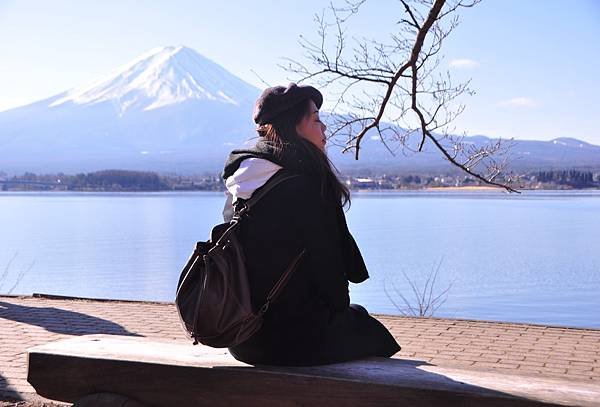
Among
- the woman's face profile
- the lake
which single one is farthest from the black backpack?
the lake

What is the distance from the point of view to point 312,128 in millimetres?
3541

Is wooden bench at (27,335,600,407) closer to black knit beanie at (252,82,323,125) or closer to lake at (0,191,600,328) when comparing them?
black knit beanie at (252,82,323,125)

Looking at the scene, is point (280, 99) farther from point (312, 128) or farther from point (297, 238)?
point (297, 238)

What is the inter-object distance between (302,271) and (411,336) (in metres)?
3.57

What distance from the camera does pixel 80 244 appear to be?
29.4 meters

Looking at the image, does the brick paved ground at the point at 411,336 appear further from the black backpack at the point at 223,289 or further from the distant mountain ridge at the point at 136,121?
the distant mountain ridge at the point at 136,121

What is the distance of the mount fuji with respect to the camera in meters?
159

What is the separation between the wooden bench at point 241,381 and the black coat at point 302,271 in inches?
3.3

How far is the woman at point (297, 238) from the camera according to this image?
3348mm

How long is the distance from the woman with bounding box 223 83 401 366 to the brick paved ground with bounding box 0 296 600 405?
1808mm

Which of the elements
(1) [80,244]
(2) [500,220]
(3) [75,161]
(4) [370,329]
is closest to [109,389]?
(4) [370,329]

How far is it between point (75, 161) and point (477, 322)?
456 feet

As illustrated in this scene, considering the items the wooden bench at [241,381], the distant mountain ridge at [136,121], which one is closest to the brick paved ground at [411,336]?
the wooden bench at [241,381]

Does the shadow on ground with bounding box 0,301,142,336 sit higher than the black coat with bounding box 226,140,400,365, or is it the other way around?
the black coat with bounding box 226,140,400,365
